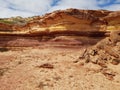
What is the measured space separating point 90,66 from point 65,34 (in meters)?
4.23

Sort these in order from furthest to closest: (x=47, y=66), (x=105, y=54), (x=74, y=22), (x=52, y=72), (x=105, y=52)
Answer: (x=74, y=22) → (x=105, y=52) → (x=105, y=54) → (x=47, y=66) → (x=52, y=72)

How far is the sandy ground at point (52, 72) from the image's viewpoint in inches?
534

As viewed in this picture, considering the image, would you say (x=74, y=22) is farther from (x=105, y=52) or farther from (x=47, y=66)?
(x=47, y=66)

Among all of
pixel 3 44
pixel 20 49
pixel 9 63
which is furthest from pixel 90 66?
pixel 3 44

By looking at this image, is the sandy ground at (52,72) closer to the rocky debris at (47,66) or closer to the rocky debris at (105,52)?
the rocky debris at (47,66)

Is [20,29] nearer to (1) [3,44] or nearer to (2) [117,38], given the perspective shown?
(1) [3,44]

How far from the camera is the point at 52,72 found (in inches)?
591

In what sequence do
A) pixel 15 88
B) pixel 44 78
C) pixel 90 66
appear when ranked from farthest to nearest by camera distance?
pixel 90 66 < pixel 44 78 < pixel 15 88

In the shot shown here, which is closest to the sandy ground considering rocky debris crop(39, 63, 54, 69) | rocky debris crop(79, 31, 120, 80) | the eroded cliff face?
rocky debris crop(39, 63, 54, 69)

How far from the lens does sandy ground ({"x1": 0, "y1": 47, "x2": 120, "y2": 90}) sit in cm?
1357

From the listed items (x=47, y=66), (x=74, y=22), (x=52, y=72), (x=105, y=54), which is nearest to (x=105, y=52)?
(x=105, y=54)

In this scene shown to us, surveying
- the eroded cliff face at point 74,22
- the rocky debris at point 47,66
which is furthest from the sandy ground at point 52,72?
the eroded cliff face at point 74,22

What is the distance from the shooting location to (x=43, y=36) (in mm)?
20359

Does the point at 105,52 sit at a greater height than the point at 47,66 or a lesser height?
greater
